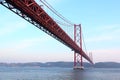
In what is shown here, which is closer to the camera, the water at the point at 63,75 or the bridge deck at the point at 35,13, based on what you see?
the bridge deck at the point at 35,13

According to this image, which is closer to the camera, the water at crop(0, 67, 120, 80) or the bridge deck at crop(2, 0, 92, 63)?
the bridge deck at crop(2, 0, 92, 63)

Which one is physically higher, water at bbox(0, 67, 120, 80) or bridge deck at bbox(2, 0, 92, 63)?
bridge deck at bbox(2, 0, 92, 63)

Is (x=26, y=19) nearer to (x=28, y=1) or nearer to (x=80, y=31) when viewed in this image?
(x=28, y=1)

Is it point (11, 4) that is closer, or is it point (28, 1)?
point (11, 4)

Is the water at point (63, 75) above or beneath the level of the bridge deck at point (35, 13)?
beneath

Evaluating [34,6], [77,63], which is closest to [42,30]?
[34,6]

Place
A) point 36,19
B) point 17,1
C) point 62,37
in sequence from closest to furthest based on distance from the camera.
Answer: point 17,1 → point 36,19 → point 62,37

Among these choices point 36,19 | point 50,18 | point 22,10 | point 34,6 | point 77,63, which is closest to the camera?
point 22,10

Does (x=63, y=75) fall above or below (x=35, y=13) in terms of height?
below

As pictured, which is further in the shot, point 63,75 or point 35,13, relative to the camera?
point 63,75

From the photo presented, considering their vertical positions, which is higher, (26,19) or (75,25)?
(75,25)
